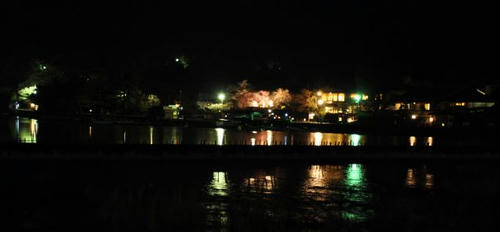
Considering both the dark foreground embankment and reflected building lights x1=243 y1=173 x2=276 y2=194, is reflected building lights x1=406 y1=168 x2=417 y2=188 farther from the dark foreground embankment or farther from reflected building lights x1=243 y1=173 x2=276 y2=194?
reflected building lights x1=243 y1=173 x2=276 y2=194

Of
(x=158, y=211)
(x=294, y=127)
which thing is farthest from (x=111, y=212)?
(x=294, y=127)

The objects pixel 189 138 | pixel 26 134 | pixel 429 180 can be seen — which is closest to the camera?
pixel 429 180

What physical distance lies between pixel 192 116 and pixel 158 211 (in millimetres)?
47301

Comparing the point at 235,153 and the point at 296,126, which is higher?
the point at 296,126

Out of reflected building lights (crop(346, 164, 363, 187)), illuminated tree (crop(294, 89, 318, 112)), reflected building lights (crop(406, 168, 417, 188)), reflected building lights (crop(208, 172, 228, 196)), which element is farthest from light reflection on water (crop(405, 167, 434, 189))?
illuminated tree (crop(294, 89, 318, 112))

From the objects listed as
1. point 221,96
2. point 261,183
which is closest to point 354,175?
point 261,183

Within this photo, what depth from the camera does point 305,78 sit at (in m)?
73.6

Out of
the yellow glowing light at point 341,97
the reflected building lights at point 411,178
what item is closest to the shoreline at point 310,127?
the reflected building lights at point 411,178

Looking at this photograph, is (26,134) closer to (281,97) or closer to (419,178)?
(419,178)

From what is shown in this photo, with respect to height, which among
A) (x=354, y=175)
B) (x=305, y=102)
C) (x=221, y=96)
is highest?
(x=221, y=96)

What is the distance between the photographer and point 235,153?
69.4ft

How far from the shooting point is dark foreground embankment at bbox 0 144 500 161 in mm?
19375

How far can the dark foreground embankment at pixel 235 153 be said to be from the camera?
19375mm

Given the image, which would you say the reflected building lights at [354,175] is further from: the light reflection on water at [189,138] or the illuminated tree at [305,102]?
the illuminated tree at [305,102]
